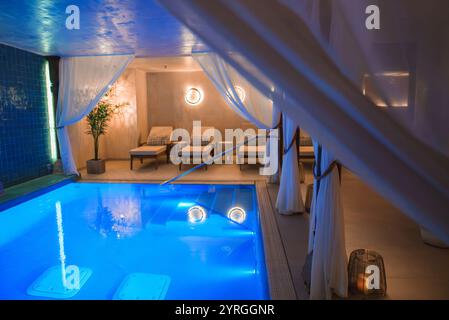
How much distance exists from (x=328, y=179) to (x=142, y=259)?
2.25 meters

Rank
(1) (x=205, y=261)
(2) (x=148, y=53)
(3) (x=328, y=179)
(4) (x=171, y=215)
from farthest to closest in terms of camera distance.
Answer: (2) (x=148, y=53), (4) (x=171, y=215), (1) (x=205, y=261), (3) (x=328, y=179)

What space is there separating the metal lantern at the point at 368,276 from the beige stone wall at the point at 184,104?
7.10 m

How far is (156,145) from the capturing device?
8266 millimetres

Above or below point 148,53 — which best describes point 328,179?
below

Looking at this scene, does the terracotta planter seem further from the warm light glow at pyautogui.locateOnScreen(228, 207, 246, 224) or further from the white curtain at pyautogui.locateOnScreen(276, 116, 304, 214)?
the white curtain at pyautogui.locateOnScreen(276, 116, 304, 214)

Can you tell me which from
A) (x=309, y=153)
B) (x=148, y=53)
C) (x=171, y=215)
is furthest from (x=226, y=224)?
(x=148, y=53)

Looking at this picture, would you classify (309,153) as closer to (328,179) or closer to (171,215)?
(171,215)

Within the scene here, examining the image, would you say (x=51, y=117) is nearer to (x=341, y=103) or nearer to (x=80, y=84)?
(x=80, y=84)

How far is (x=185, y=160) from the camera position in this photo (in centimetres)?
741

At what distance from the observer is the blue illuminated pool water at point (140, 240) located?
308 cm

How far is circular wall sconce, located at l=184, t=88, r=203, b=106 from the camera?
30.6 feet

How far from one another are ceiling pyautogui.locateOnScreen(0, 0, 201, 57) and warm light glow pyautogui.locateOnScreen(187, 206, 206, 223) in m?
2.51

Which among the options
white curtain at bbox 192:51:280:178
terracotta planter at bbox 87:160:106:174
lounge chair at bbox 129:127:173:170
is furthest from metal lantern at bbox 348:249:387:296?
terracotta planter at bbox 87:160:106:174

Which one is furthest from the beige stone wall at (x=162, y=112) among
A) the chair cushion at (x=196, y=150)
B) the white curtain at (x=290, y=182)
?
the white curtain at (x=290, y=182)
